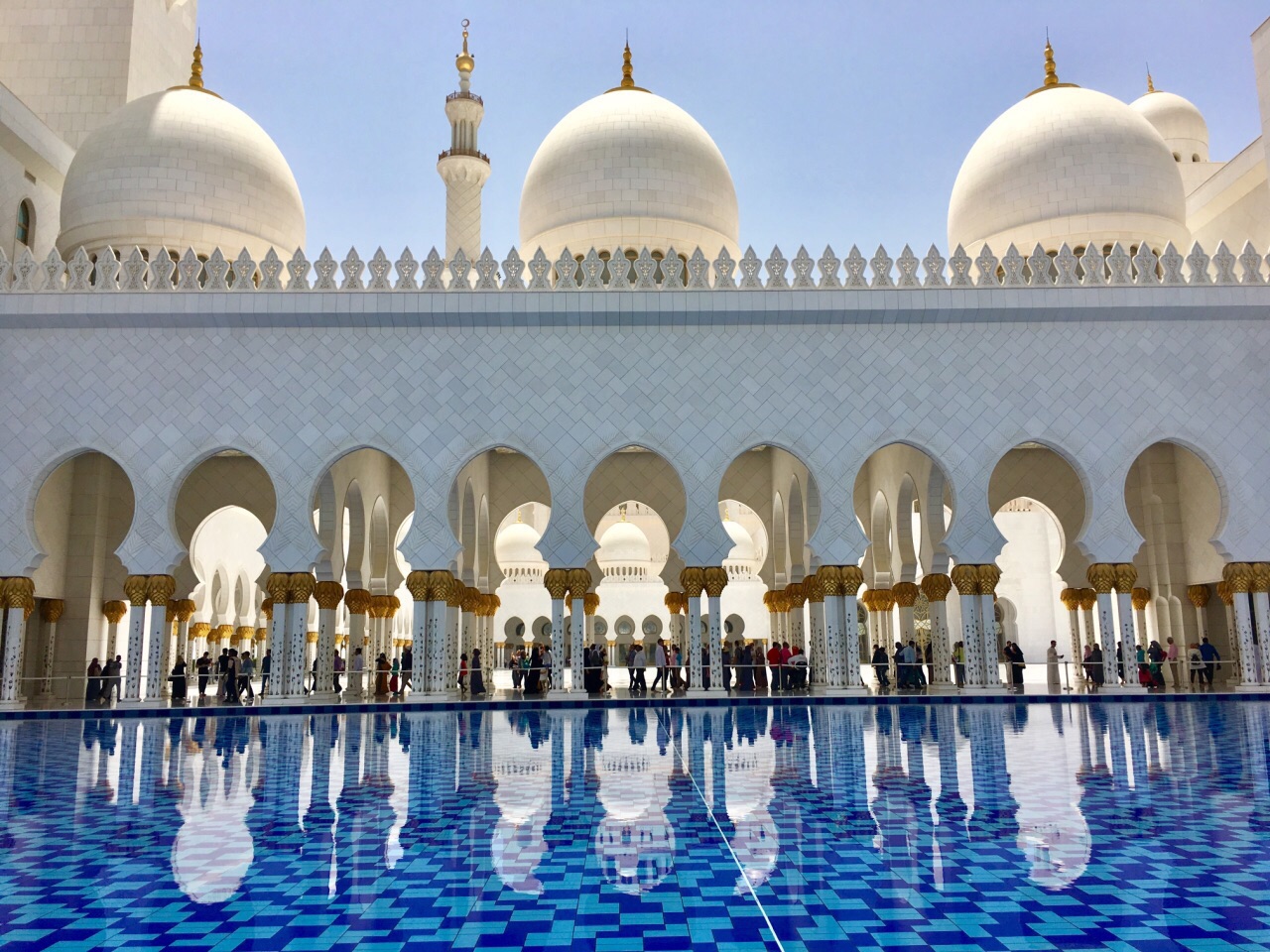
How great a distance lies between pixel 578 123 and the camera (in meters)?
13.0

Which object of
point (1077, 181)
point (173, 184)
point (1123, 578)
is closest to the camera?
point (1123, 578)

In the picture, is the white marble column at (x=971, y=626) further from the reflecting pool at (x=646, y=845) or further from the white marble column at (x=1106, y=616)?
the reflecting pool at (x=646, y=845)

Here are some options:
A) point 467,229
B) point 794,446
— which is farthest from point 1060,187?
point 467,229

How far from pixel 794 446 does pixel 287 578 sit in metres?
4.97

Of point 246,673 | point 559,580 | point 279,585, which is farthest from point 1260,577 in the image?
point 246,673

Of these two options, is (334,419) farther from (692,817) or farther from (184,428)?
(692,817)

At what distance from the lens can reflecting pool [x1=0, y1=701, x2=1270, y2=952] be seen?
254 cm

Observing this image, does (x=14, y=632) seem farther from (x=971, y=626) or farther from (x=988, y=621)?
(x=988, y=621)

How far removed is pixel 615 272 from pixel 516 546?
41.1 ft

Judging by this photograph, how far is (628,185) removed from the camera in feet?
40.8

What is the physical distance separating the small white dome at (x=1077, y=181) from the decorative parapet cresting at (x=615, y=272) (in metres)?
1.73

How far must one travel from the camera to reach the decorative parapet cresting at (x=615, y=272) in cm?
1028

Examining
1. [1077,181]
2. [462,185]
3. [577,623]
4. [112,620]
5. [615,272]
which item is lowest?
[577,623]

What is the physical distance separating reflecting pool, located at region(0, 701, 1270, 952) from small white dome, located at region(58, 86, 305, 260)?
24.0 feet
